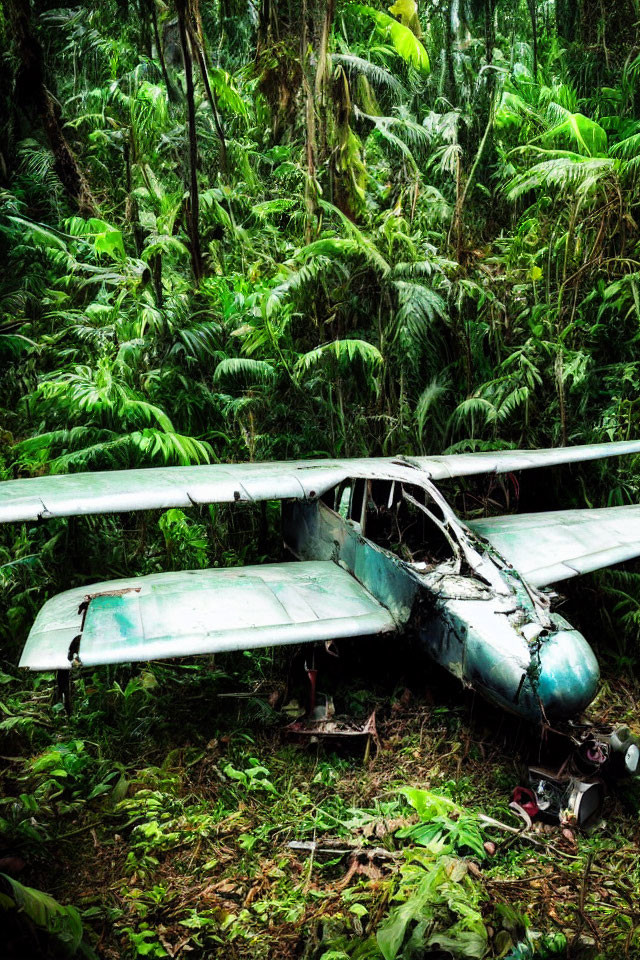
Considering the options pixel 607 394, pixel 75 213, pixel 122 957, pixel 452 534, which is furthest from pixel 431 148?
pixel 122 957

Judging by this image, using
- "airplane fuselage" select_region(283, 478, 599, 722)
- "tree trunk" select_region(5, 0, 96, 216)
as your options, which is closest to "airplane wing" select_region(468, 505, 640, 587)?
"airplane fuselage" select_region(283, 478, 599, 722)

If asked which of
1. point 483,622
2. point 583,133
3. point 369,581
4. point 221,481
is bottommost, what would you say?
point 369,581

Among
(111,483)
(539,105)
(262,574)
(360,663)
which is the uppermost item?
(539,105)

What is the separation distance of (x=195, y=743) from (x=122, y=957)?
1.78m

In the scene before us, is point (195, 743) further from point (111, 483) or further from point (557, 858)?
point (557, 858)

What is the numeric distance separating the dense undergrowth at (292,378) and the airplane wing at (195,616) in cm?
86

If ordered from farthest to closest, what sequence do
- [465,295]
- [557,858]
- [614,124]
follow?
[614,124] < [465,295] < [557,858]

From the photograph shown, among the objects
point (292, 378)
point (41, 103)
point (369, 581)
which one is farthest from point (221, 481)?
point (41, 103)

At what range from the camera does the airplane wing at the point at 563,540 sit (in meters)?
5.48

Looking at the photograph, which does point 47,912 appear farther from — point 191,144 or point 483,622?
point 191,144

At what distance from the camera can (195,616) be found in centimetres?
466

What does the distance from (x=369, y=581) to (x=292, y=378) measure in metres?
3.31

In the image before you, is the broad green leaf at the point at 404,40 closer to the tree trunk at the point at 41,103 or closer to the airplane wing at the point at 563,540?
the tree trunk at the point at 41,103

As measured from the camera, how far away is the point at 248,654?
604 cm
